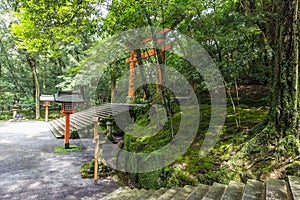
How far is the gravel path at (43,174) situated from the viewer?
4043 millimetres

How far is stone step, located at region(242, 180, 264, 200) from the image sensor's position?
1.99 metres

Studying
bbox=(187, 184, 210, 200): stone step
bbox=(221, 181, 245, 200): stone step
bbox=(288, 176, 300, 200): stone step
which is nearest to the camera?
bbox=(288, 176, 300, 200): stone step

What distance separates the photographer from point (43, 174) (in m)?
4.97

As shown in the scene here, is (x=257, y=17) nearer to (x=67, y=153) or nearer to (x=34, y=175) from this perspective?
(x=34, y=175)

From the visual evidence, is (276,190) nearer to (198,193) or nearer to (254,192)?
(254,192)

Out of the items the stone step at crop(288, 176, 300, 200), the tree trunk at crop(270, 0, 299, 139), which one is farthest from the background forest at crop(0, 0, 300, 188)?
the stone step at crop(288, 176, 300, 200)

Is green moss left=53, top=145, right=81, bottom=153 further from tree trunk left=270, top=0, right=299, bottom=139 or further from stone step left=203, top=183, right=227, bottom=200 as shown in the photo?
tree trunk left=270, top=0, right=299, bottom=139

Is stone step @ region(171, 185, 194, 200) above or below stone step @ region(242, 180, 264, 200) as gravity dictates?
below

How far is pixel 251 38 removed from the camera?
13.7ft

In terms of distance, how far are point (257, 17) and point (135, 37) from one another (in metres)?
3.12

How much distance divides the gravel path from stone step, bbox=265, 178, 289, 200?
321cm

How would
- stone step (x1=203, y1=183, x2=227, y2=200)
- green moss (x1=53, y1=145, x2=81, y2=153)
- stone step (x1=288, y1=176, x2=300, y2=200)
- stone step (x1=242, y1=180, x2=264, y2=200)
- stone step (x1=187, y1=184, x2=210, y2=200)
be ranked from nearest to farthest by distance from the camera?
1. stone step (x1=288, y1=176, x2=300, y2=200)
2. stone step (x1=242, y1=180, x2=264, y2=200)
3. stone step (x1=203, y1=183, x2=227, y2=200)
4. stone step (x1=187, y1=184, x2=210, y2=200)
5. green moss (x1=53, y1=145, x2=81, y2=153)

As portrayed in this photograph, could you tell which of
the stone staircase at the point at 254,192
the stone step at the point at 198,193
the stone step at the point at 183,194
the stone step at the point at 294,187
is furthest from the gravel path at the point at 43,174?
the stone step at the point at 294,187

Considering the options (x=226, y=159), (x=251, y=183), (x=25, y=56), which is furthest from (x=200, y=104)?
(x=25, y=56)
